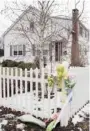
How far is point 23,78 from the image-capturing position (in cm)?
657

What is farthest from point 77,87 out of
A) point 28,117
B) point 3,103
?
point 3,103

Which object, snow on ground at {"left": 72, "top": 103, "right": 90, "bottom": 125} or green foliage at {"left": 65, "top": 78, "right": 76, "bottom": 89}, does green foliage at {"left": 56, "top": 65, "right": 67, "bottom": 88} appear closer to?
green foliage at {"left": 65, "top": 78, "right": 76, "bottom": 89}

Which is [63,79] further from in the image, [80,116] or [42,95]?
[80,116]

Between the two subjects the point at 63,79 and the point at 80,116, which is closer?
the point at 63,79

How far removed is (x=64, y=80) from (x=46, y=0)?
296 inches

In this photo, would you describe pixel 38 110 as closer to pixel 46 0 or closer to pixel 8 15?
pixel 46 0

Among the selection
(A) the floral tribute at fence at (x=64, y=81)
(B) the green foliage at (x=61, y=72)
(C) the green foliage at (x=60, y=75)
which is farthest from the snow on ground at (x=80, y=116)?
(B) the green foliage at (x=61, y=72)

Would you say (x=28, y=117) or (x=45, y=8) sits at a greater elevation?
(x=45, y=8)

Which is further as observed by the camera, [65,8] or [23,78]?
[65,8]

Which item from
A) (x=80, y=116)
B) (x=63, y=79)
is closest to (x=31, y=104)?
(x=80, y=116)

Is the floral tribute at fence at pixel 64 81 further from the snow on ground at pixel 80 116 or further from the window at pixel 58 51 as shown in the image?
the window at pixel 58 51

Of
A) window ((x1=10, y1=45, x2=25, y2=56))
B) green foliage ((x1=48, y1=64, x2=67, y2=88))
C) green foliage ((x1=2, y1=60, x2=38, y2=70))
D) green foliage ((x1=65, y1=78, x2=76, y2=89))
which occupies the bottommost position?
green foliage ((x1=2, y1=60, x2=38, y2=70))

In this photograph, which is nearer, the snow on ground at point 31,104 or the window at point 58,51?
the snow on ground at point 31,104

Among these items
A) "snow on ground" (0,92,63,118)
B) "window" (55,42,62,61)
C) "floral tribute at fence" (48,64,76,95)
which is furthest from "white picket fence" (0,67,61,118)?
"window" (55,42,62,61)
